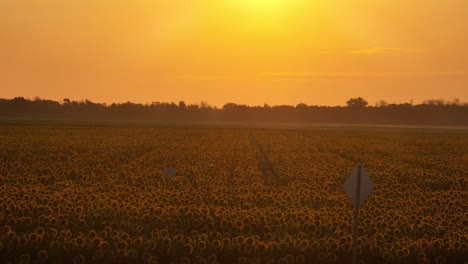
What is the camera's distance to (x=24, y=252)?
14.8m

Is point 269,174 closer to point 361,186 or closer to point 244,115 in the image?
point 361,186

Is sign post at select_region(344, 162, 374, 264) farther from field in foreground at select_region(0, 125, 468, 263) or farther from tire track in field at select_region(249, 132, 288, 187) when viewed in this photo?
tire track in field at select_region(249, 132, 288, 187)

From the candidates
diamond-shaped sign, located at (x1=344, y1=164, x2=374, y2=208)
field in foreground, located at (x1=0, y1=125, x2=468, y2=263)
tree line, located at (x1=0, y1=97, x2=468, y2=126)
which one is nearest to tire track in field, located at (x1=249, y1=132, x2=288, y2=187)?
field in foreground, located at (x1=0, y1=125, x2=468, y2=263)

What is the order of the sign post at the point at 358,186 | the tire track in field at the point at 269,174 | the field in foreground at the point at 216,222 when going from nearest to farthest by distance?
the sign post at the point at 358,186 < the field in foreground at the point at 216,222 < the tire track in field at the point at 269,174

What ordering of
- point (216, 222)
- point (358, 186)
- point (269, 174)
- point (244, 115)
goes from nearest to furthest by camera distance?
point (358, 186) → point (216, 222) → point (269, 174) → point (244, 115)

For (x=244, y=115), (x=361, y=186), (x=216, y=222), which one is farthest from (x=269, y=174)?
(x=244, y=115)

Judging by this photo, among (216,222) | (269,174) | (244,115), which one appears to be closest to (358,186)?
(216,222)

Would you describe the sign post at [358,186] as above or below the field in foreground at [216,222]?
above

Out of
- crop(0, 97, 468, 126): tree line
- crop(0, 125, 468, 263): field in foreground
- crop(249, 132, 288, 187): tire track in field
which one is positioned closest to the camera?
crop(0, 125, 468, 263): field in foreground

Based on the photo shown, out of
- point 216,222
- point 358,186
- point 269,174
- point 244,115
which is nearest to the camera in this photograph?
point 358,186

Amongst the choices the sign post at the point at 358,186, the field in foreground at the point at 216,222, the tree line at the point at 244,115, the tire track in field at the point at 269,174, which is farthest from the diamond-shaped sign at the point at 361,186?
the tree line at the point at 244,115

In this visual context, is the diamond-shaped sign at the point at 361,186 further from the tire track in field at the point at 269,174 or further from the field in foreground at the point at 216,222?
the tire track in field at the point at 269,174

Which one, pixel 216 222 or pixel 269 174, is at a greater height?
pixel 216 222

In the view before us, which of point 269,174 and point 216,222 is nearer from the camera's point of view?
point 216,222
